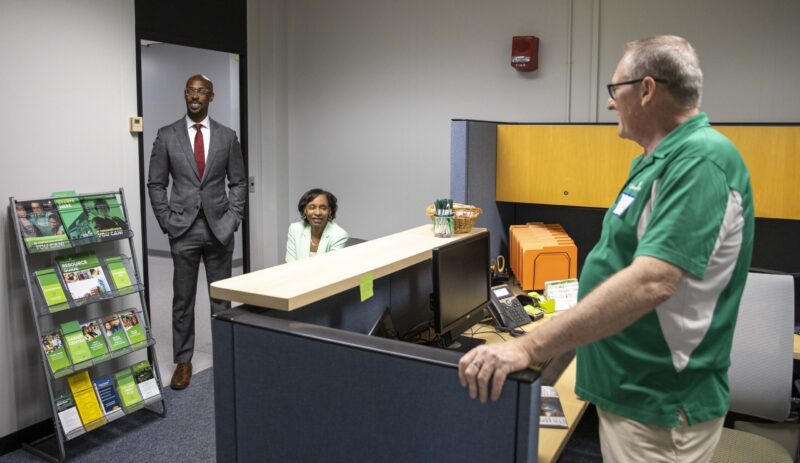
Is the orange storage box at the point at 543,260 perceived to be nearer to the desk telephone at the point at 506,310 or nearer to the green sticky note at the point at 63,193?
the desk telephone at the point at 506,310

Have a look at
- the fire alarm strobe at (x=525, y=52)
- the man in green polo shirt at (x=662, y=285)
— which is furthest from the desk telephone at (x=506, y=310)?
the fire alarm strobe at (x=525, y=52)

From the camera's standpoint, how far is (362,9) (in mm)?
4340

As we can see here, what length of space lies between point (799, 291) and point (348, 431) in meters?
2.06

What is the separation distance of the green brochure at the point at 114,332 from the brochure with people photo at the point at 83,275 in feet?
0.49

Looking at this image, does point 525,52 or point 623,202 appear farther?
point 525,52

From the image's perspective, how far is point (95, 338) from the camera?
2.94m

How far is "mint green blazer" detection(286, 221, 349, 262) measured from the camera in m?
3.15

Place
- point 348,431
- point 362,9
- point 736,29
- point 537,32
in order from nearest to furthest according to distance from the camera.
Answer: point 348,431 < point 736,29 < point 537,32 < point 362,9

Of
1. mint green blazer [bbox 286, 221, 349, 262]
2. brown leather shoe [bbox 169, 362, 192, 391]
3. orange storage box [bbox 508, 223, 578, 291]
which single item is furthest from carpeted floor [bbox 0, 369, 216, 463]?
orange storage box [bbox 508, 223, 578, 291]

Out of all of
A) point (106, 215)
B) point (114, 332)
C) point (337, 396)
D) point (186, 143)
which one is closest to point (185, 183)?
point (186, 143)

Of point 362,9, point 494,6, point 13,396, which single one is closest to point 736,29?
point 494,6

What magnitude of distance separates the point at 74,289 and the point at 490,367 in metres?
2.35

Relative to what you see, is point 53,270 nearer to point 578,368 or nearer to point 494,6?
point 578,368

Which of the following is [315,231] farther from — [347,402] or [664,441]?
[664,441]
